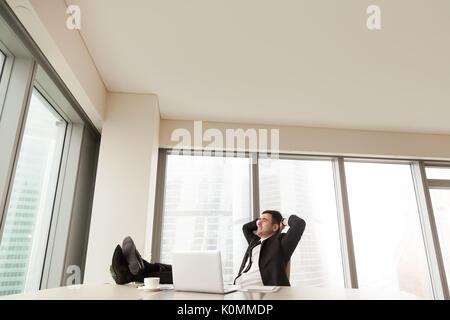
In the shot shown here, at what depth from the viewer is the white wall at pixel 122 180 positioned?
2801 mm

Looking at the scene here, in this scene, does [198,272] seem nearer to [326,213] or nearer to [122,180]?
[122,180]

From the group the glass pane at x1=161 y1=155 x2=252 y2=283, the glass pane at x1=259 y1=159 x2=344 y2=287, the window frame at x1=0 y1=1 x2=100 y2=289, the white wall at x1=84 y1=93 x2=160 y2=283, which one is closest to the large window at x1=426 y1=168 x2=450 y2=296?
the glass pane at x1=259 y1=159 x2=344 y2=287

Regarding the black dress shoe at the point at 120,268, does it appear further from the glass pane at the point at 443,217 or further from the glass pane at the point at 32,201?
the glass pane at the point at 443,217

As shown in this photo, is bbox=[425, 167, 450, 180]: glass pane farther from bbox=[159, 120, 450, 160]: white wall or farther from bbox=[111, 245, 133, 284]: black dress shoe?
bbox=[111, 245, 133, 284]: black dress shoe

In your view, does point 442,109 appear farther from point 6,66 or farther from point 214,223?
point 6,66

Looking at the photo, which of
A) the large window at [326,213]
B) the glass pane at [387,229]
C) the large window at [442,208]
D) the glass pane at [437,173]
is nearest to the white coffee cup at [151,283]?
the large window at [326,213]

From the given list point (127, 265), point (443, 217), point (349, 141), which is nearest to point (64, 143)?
point (127, 265)

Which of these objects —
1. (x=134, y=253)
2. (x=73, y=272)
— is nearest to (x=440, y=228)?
(x=134, y=253)

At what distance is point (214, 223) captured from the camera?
3.75 m

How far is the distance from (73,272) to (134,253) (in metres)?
1.55

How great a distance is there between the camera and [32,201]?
7.55 feet

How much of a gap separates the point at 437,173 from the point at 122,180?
13.8 ft

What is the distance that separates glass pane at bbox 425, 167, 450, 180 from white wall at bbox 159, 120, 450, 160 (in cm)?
19

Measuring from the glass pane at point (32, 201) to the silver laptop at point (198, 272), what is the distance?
51.8 inches
